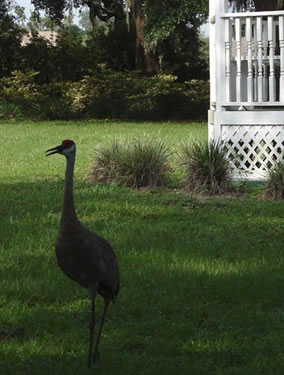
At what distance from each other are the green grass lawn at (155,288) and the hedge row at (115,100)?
1697 centimetres

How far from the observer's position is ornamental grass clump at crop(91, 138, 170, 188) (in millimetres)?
11961

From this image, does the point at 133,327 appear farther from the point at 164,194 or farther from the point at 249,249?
the point at 164,194

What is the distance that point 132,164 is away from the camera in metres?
11.9

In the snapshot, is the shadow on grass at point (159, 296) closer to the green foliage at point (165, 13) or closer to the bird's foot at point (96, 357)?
the bird's foot at point (96, 357)

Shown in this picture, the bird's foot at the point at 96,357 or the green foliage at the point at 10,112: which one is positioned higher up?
the green foliage at the point at 10,112

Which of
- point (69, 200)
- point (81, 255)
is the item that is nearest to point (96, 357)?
point (81, 255)

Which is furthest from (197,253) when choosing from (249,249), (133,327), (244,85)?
(244,85)

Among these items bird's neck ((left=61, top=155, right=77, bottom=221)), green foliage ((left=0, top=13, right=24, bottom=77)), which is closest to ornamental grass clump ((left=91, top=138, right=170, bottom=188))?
bird's neck ((left=61, top=155, right=77, bottom=221))

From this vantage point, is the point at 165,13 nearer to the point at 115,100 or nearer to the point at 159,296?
the point at 115,100

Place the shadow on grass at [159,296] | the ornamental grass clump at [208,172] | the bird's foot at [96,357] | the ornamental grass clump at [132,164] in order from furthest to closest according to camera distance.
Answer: the ornamental grass clump at [132,164] → the ornamental grass clump at [208,172] → the shadow on grass at [159,296] → the bird's foot at [96,357]

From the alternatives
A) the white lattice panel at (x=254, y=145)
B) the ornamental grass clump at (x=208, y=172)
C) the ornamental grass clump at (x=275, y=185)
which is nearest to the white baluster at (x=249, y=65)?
the white lattice panel at (x=254, y=145)

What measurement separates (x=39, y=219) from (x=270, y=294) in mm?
3688

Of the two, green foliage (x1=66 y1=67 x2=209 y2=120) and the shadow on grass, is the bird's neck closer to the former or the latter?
the shadow on grass

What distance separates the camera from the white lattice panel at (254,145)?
12461 mm
